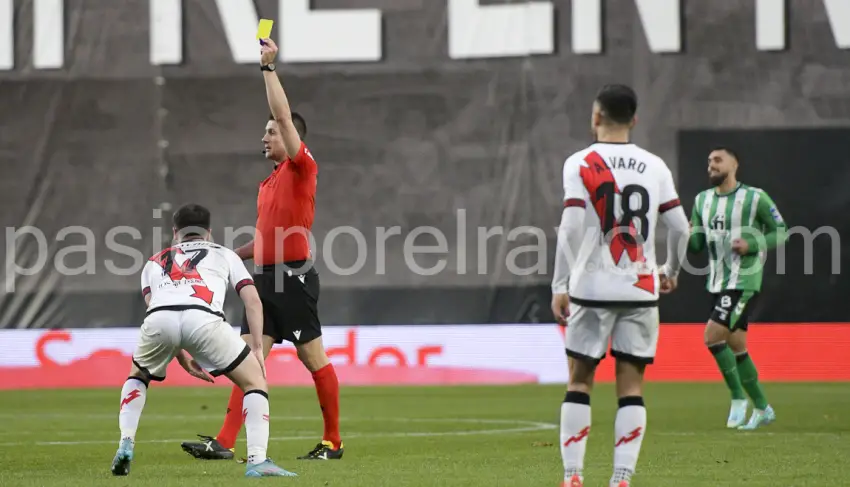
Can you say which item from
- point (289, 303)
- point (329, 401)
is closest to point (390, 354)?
point (329, 401)

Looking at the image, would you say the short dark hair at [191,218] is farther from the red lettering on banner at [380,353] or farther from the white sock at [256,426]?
the red lettering on banner at [380,353]

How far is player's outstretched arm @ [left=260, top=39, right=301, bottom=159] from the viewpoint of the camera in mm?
7465

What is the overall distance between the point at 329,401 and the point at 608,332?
2883 millimetres

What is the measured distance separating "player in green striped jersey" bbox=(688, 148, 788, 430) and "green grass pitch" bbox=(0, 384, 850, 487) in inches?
21.0

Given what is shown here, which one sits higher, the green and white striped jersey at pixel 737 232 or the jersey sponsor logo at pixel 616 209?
the jersey sponsor logo at pixel 616 209

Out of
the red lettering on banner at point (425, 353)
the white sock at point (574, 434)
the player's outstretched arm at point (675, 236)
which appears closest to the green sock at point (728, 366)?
the player's outstretched arm at point (675, 236)

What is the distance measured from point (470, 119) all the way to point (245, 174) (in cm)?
291

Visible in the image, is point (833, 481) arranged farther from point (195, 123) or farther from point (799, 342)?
point (195, 123)

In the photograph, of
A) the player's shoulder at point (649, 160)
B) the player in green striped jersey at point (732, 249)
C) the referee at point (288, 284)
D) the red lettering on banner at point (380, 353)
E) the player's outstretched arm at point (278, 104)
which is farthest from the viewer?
the red lettering on banner at point (380, 353)

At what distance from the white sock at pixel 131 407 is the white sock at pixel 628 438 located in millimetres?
2562

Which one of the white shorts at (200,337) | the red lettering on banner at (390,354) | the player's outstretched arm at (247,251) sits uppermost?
the player's outstretched arm at (247,251)

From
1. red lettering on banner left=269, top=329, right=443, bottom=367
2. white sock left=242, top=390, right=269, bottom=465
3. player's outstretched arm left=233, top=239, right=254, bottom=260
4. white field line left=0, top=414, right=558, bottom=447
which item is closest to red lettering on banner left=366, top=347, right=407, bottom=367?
red lettering on banner left=269, top=329, right=443, bottom=367

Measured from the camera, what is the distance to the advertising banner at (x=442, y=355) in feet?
56.4

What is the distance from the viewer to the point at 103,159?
17.9 metres
